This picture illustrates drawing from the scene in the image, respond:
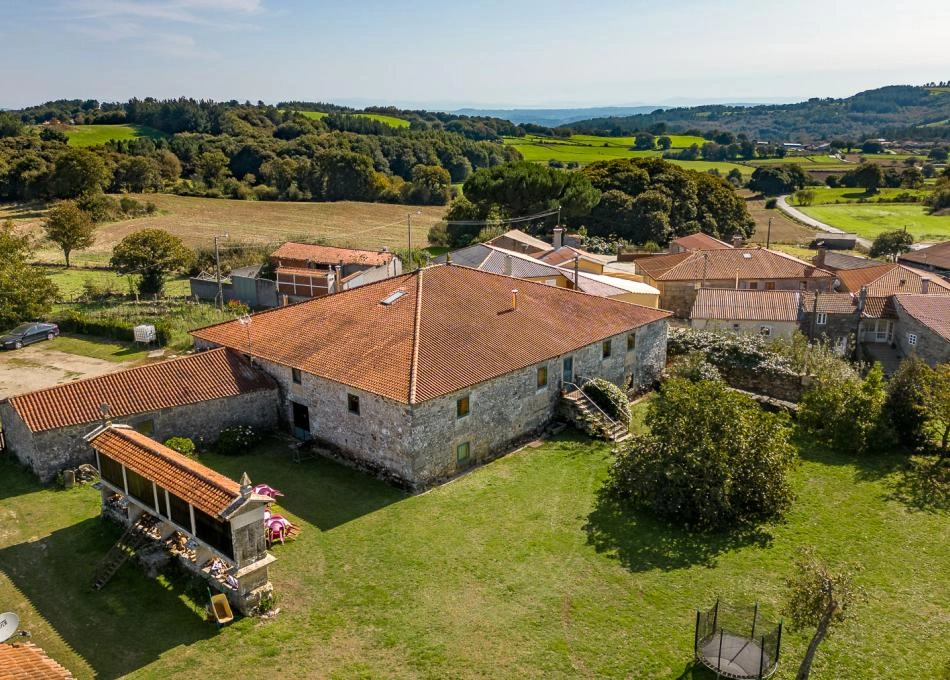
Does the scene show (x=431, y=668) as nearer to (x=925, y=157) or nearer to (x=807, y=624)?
(x=807, y=624)

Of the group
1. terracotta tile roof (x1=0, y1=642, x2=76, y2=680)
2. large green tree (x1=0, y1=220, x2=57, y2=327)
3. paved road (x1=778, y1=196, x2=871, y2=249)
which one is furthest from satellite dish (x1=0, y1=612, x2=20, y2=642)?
paved road (x1=778, y1=196, x2=871, y2=249)

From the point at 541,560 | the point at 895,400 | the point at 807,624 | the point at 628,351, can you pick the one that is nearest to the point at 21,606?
the point at 541,560

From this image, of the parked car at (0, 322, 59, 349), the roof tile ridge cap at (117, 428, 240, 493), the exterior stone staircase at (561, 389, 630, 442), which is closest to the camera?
the roof tile ridge cap at (117, 428, 240, 493)

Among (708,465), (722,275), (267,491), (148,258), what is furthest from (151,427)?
(722,275)

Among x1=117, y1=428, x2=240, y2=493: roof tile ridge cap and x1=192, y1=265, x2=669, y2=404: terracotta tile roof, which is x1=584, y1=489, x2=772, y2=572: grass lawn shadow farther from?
x1=117, y1=428, x2=240, y2=493: roof tile ridge cap

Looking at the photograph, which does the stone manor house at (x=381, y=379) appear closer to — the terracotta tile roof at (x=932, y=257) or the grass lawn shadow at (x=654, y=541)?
the grass lawn shadow at (x=654, y=541)

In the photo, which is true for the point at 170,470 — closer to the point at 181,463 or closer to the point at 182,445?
the point at 181,463
